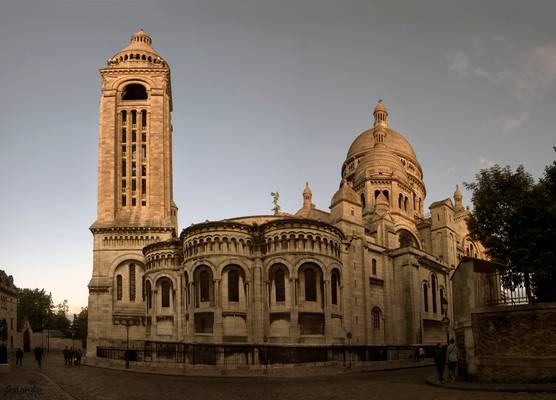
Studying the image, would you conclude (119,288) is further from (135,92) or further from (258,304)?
(135,92)

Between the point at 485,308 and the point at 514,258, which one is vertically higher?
the point at 514,258

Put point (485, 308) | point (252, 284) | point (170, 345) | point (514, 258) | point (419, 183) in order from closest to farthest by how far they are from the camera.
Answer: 1. point (485, 308)
2. point (514, 258)
3. point (170, 345)
4. point (252, 284)
5. point (419, 183)

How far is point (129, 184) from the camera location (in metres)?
60.3

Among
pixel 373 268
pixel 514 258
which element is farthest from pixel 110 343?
pixel 514 258

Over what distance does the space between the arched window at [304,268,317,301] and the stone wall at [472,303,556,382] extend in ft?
75.4

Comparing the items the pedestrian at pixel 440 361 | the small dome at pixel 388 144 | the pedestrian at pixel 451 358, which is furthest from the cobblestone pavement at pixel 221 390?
the small dome at pixel 388 144

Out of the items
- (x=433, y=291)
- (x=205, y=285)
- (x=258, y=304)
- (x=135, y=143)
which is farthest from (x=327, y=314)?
(x=135, y=143)

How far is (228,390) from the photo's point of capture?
2311cm

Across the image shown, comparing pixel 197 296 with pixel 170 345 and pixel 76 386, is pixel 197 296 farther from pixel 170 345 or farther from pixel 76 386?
pixel 76 386

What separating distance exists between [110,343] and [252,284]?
58.1 feet

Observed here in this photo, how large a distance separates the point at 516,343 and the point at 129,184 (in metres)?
46.9

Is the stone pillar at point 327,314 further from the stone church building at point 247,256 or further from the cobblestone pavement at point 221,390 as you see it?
the cobblestone pavement at point 221,390

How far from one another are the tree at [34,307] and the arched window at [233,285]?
67935mm

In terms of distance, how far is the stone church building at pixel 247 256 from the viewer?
146 ft
